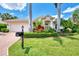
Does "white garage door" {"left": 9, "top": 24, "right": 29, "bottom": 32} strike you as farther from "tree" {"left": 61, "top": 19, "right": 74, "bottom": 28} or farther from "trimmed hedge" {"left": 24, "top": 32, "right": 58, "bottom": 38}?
"tree" {"left": 61, "top": 19, "right": 74, "bottom": 28}

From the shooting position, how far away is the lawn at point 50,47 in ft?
8.30

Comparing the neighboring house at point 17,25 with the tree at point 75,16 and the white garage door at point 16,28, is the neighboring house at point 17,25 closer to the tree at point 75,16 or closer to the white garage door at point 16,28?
the white garage door at point 16,28

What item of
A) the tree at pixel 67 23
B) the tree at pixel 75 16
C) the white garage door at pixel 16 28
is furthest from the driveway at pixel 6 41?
the tree at pixel 75 16

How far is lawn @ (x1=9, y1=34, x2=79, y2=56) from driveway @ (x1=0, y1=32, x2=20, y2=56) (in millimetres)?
49

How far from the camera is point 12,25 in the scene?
257 centimetres

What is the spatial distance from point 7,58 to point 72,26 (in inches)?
27.8

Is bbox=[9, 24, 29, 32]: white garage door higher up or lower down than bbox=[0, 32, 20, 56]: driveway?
higher up

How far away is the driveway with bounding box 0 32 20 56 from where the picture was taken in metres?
2.54

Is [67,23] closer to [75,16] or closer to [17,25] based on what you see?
[75,16]

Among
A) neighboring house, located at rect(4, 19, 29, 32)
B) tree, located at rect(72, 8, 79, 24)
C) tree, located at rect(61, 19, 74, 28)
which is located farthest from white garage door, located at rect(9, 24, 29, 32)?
tree, located at rect(72, 8, 79, 24)

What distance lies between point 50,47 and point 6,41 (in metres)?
0.44

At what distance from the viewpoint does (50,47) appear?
8.38 feet

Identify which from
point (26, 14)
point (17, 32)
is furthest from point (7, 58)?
point (26, 14)

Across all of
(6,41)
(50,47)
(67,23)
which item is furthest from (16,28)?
(67,23)
